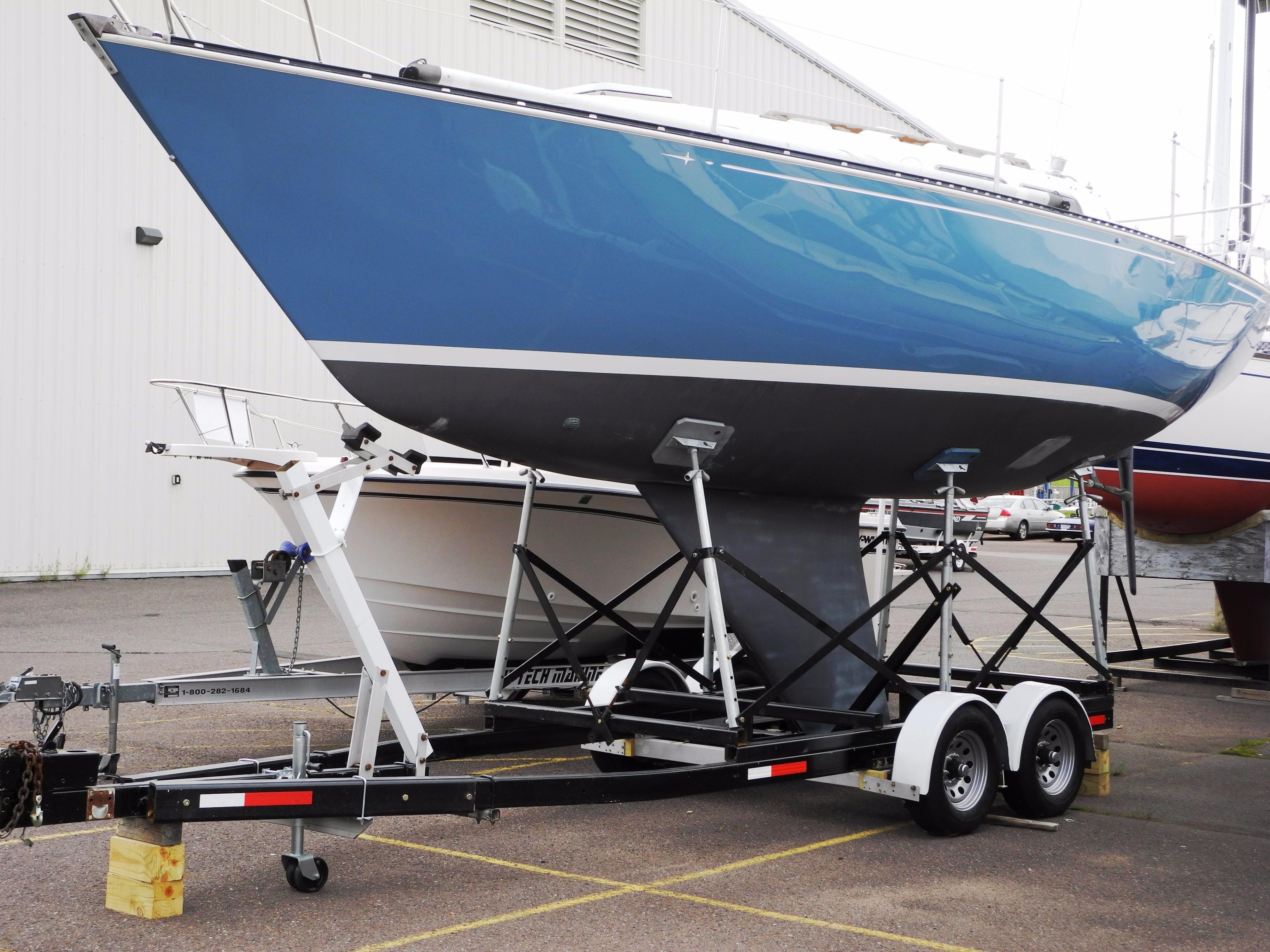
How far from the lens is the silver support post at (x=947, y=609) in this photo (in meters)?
5.17

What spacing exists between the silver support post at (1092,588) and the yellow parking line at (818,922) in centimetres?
267

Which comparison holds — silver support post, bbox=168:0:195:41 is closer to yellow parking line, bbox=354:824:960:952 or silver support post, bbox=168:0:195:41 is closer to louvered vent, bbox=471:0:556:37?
yellow parking line, bbox=354:824:960:952

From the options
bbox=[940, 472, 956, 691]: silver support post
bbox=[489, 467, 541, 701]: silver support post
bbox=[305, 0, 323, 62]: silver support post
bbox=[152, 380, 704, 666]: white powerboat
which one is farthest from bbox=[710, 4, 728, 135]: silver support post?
bbox=[152, 380, 704, 666]: white powerboat

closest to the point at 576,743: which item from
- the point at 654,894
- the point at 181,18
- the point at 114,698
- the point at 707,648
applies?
the point at 707,648

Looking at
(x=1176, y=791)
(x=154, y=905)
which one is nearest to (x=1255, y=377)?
(x=1176, y=791)

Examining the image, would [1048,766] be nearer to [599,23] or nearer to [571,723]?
[571,723]

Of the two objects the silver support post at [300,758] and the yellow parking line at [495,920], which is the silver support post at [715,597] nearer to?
the yellow parking line at [495,920]

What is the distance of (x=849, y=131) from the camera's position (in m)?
5.45

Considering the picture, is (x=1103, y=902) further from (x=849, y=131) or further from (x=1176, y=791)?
(x=849, y=131)

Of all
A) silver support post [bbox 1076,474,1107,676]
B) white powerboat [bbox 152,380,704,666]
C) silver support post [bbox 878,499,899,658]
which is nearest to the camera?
silver support post [bbox 1076,474,1107,676]

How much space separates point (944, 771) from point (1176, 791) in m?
1.74

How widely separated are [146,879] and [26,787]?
570 mm

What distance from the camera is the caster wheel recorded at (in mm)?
3900

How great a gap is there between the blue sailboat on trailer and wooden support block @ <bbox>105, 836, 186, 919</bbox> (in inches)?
64.8
